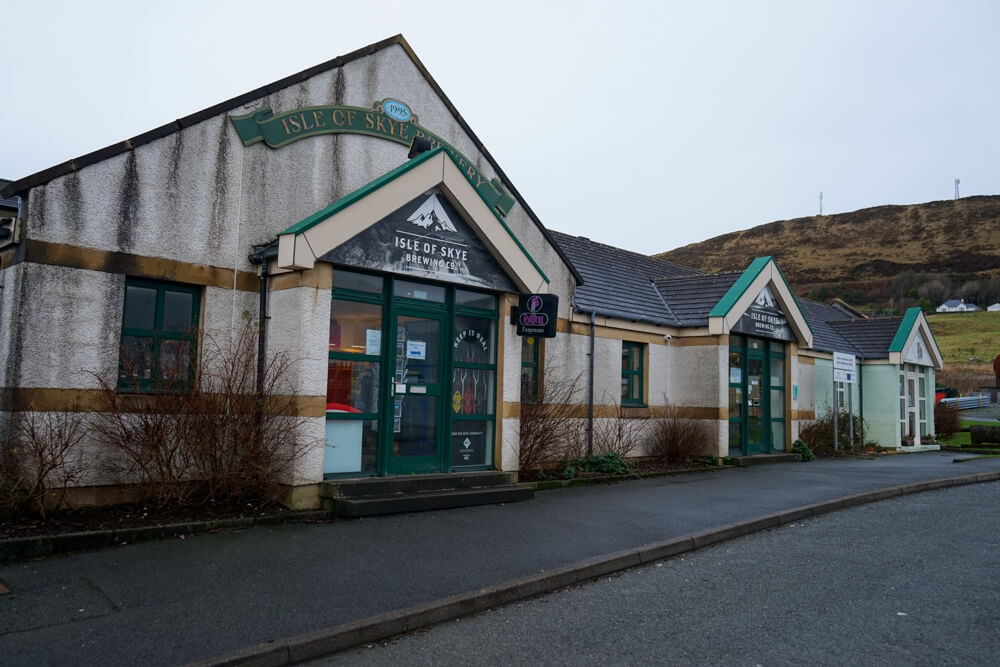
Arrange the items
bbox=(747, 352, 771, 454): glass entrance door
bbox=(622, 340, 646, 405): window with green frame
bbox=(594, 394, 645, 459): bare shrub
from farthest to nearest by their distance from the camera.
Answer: bbox=(747, 352, 771, 454): glass entrance door → bbox=(622, 340, 646, 405): window with green frame → bbox=(594, 394, 645, 459): bare shrub

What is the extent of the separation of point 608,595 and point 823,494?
708 centimetres

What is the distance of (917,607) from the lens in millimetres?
6086

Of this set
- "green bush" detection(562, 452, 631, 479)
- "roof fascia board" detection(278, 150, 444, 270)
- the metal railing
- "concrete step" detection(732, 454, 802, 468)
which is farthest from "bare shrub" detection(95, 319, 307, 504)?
the metal railing

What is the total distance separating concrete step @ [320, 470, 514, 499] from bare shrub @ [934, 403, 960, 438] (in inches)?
940

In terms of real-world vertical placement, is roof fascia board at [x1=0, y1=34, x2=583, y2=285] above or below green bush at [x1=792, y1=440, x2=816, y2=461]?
above

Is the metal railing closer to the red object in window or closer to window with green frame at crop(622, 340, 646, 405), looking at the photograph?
window with green frame at crop(622, 340, 646, 405)

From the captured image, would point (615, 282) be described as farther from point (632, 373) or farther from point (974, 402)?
point (974, 402)

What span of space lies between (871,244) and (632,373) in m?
133

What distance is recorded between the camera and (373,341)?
10008mm

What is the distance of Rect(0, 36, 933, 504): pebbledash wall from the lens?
8.29 m

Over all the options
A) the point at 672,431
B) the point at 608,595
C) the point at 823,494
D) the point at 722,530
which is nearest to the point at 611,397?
the point at 672,431

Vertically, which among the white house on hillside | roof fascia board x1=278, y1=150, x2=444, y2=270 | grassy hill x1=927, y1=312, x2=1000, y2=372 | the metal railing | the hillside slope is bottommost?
the metal railing

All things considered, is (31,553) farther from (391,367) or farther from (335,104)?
(335,104)

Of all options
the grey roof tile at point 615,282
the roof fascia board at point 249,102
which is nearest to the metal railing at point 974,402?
the grey roof tile at point 615,282
